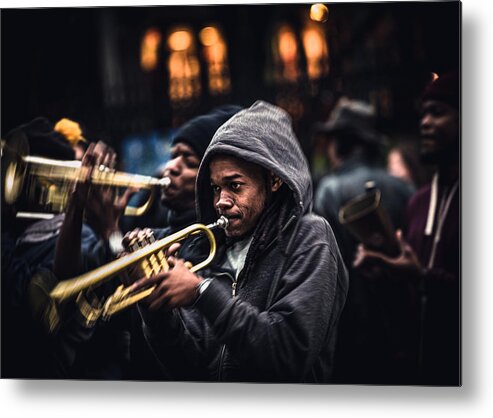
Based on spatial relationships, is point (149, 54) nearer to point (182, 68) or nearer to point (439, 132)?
point (182, 68)

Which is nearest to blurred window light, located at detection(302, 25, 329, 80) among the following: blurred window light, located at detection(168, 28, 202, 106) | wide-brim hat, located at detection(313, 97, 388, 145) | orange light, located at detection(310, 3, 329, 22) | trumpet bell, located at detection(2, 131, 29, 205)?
orange light, located at detection(310, 3, 329, 22)

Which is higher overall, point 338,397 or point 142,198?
point 142,198

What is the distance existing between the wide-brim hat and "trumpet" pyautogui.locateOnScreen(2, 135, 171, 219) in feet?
2.13

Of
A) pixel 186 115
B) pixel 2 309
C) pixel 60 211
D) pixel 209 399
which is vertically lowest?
pixel 209 399

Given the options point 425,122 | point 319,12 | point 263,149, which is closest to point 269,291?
point 263,149

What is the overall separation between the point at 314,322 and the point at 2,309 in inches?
50.0

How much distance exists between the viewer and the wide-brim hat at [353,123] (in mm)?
3439

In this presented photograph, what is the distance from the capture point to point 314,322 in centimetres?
328

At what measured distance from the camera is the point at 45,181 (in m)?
3.57

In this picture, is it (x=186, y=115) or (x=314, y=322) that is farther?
(x=186, y=115)

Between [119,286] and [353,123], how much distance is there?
1.07m

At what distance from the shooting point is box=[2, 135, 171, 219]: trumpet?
3.53 meters

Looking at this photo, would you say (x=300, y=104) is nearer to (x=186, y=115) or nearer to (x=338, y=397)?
(x=186, y=115)

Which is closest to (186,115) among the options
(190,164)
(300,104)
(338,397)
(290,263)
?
(190,164)
